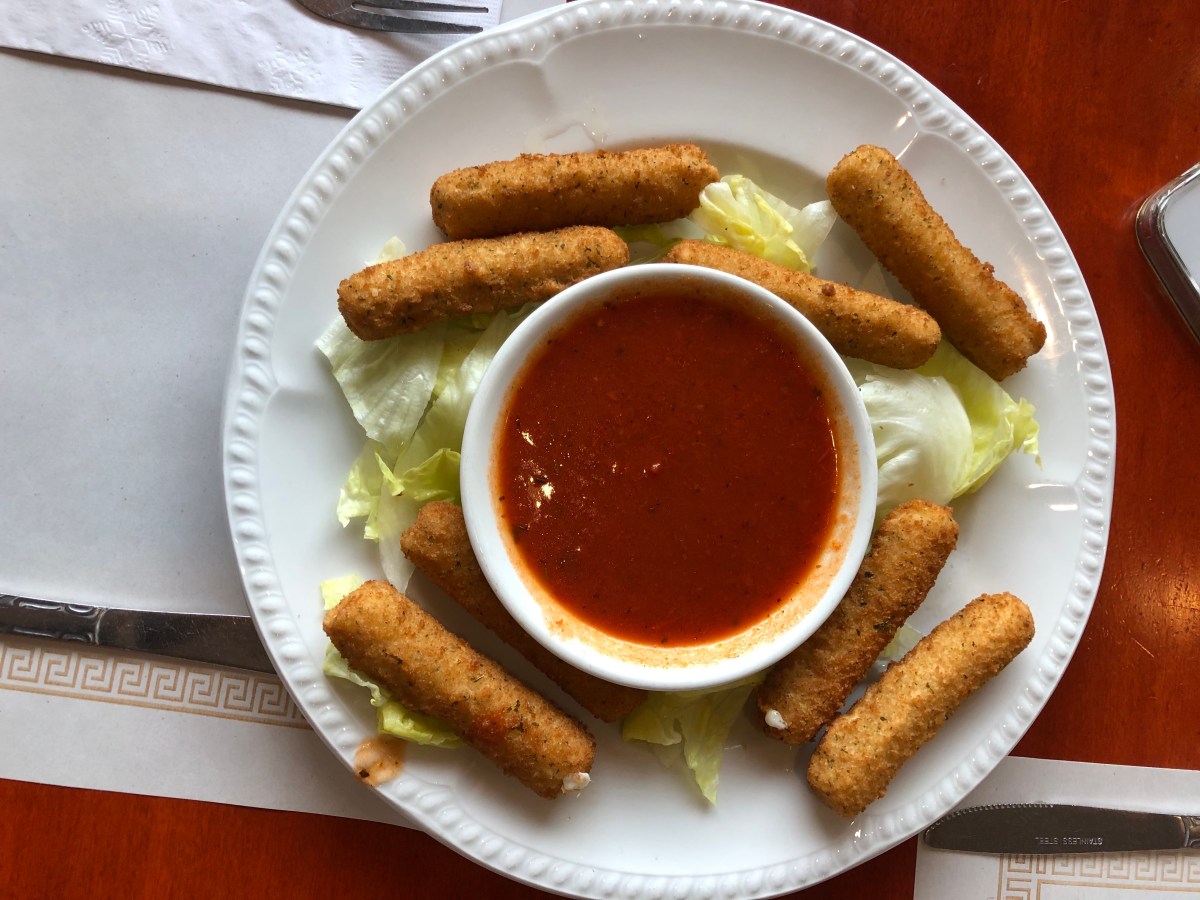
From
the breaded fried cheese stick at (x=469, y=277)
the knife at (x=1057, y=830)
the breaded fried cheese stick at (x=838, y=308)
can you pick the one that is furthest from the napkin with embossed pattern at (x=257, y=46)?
the knife at (x=1057, y=830)

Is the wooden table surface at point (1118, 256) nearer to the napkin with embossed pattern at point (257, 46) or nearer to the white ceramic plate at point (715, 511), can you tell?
the white ceramic plate at point (715, 511)

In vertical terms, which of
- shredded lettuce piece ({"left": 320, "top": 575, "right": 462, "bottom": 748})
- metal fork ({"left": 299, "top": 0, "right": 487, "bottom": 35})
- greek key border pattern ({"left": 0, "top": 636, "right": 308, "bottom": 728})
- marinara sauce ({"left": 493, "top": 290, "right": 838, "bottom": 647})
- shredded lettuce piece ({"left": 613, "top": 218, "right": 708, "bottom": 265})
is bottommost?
greek key border pattern ({"left": 0, "top": 636, "right": 308, "bottom": 728})

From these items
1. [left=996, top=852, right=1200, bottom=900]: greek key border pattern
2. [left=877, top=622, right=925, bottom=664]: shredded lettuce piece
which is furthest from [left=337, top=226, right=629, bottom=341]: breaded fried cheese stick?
[left=996, top=852, right=1200, bottom=900]: greek key border pattern

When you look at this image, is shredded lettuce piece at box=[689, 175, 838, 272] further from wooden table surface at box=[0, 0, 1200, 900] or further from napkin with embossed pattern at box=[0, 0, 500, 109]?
napkin with embossed pattern at box=[0, 0, 500, 109]

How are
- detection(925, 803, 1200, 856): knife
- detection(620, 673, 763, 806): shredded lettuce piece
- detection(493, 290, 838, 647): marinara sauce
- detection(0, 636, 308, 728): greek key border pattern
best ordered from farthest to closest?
detection(925, 803, 1200, 856): knife
detection(0, 636, 308, 728): greek key border pattern
detection(620, 673, 763, 806): shredded lettuce piece
detection(493, 290, 838, 647): marinara sauce

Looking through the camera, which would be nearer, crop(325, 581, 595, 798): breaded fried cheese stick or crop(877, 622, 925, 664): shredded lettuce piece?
crop(325, 581, 595, 798): breaded fried cheese stick
